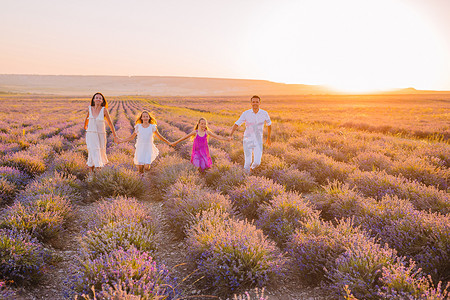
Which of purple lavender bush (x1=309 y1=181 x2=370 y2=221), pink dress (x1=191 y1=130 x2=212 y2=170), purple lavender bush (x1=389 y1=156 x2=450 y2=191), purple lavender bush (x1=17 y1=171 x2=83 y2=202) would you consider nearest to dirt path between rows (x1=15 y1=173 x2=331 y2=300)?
purple lavender bush (x1=17 y1=171 x2=83 y2=202)

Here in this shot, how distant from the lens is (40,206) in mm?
3818

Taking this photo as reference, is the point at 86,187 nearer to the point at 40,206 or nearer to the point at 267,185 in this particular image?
the point at 40,206

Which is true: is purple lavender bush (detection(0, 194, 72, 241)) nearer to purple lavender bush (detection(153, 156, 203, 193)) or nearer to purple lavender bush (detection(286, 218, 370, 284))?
purple lavender bush (detection(153, 156, 203, 193))

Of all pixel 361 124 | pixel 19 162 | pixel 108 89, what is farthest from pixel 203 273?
pixel 108 89

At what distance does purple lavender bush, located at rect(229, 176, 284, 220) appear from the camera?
4.48 m

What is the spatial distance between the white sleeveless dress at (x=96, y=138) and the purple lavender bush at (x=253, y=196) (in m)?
3.42

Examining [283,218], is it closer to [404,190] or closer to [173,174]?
[404,190]

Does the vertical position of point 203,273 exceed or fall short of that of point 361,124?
it falls short

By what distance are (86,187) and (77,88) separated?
8731 inches

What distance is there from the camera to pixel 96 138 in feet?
19.8

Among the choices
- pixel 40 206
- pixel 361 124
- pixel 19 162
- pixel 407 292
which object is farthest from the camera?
pixel 361 124

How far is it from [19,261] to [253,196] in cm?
325

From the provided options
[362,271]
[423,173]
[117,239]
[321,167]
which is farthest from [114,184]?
[423,173]

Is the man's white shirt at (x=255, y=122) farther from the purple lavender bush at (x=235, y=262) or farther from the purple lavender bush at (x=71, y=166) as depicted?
the purple lavender bush at (x=71, y=166)
